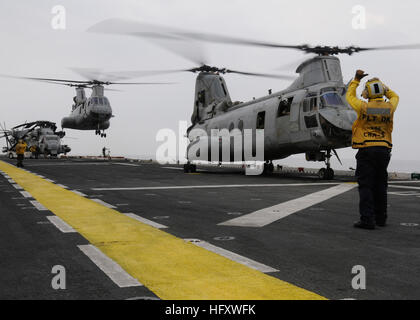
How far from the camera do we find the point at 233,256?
458 cm

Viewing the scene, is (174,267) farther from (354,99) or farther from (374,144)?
(354,99)

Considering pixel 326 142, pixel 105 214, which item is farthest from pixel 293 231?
pixel 326 142

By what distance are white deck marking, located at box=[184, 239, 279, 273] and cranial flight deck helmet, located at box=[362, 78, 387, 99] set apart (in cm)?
357

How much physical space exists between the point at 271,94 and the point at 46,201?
45.9 feet

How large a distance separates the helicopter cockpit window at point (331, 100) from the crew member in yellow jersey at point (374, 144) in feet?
32.6

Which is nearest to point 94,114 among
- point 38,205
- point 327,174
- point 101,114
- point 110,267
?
point 101,114

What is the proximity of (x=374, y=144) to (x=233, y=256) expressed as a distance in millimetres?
3320

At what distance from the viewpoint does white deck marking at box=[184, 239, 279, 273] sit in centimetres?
411

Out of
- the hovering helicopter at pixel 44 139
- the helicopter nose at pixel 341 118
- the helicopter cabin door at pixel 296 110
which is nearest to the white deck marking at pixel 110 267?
the helicopter nose at pixel 341 118

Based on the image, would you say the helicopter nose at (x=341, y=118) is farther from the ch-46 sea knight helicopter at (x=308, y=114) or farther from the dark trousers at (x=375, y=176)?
the dark trousers at (x=375, y=176)

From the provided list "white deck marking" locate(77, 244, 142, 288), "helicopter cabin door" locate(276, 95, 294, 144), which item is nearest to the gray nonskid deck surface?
"white deck marking" locate(77, 244, 142, 288)

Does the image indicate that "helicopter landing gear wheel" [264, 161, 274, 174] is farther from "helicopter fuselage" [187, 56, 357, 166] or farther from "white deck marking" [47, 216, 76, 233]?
"white deck marking" [47, 216, 76, 233]

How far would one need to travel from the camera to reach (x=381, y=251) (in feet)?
16.0

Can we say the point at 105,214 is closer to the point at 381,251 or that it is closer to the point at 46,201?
the point at 46,201
